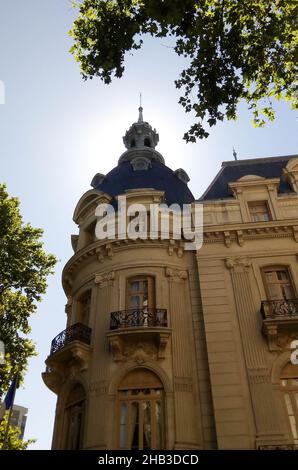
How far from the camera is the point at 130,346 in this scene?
576 inches

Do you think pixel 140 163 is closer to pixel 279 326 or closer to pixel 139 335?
pixel 139 335

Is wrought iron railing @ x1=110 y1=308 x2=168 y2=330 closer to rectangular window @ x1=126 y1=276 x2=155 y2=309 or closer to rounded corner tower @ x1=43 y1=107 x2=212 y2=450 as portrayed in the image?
rounded corner tower @ x1=43 y1=107 x2=212 y2=450

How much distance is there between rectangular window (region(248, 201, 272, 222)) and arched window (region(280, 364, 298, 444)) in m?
6.53

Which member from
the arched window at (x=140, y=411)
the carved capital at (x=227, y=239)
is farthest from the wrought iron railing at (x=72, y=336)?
the carved capital at (x=227, y=239)

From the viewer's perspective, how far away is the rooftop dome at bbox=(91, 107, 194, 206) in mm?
20641

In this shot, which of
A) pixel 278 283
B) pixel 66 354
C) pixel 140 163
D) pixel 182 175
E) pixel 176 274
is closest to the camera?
pixel 66 354

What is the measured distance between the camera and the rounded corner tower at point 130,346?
1326 cm

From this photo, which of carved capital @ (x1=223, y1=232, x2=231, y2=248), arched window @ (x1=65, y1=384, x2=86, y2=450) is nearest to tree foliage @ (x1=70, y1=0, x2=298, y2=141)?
carved capital @ (x1=223, y1=232, x2=231, y2=248)

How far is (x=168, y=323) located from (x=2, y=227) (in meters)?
9.55

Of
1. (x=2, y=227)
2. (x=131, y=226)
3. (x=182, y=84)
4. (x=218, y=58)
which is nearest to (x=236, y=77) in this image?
(x=218, y=58)

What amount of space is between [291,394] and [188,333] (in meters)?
3.97

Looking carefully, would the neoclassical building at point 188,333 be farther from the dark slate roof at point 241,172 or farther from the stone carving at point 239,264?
the dark slate roof at point 241,172

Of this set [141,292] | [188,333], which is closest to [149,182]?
[141,292]

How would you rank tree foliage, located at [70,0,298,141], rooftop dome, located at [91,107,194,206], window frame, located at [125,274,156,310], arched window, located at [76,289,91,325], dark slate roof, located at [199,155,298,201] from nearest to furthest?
tree foliage, located at [70,0,298,141], window frame, located at [125,274,156,310], arched window, located at [76,289,91,325], dark slate roof, located at [199,155,298,201], rooftop dome, located at [91,107,194,206]
